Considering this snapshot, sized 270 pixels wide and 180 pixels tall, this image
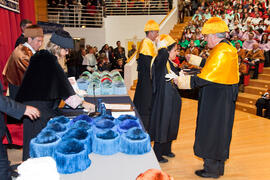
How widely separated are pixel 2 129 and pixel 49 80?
52cm

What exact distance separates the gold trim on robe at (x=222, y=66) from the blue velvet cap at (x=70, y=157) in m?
1.52

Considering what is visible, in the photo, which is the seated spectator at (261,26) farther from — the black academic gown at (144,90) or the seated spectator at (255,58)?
the black academic gown at (144,90)

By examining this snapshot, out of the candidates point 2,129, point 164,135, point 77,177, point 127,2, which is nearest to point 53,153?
point 77,177

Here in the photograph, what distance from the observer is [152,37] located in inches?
158

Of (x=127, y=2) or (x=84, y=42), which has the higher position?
(x=127, y=2)

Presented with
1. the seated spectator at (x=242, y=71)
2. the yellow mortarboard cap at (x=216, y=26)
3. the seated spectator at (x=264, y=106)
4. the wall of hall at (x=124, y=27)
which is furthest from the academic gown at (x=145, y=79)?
the wall of hall at (x=124, y=27)

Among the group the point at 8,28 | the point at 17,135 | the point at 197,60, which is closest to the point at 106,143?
the point at 197,60

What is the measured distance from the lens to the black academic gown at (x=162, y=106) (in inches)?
110

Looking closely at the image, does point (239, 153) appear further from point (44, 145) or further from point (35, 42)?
point (35, 42)

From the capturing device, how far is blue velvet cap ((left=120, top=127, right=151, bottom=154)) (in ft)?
5.45

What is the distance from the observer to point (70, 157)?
1.44m

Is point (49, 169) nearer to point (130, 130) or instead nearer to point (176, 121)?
point (130, 130)

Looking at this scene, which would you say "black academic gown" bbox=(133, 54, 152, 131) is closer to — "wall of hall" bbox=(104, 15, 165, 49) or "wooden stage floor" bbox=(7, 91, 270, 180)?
"wooden stage floor" bbox=(7, 91, 270, 180)

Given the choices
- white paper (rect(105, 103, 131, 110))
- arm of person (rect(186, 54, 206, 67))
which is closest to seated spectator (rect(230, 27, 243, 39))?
arm of person (rect(186, 54, 206, 67))
